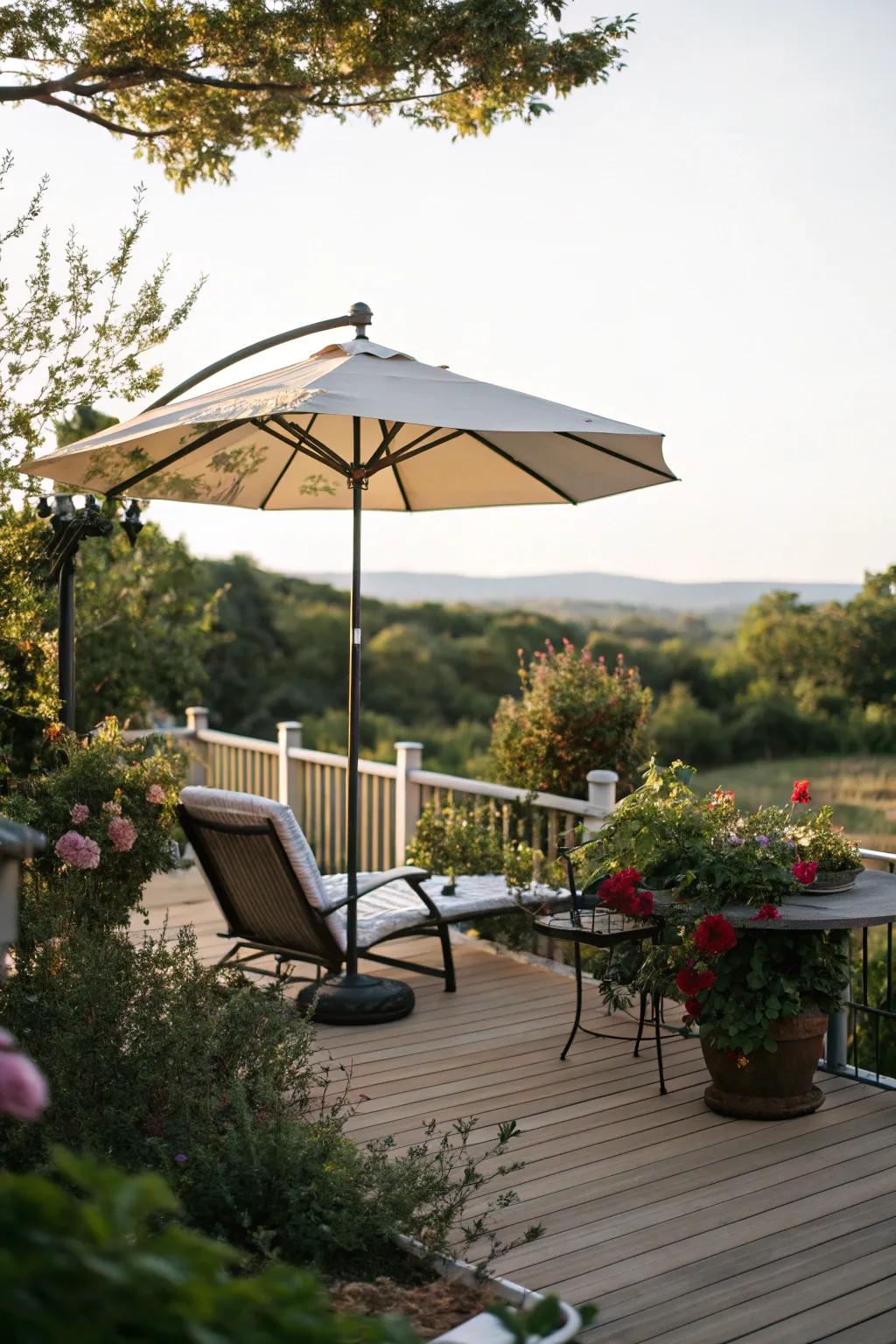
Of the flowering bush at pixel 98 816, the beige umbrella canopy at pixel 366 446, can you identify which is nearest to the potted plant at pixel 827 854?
the beige umbrella canopy at pixel 366 446

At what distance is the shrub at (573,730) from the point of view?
7504 mm

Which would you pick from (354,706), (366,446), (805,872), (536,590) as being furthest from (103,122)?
(536,590)

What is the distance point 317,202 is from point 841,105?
4639 millimetres

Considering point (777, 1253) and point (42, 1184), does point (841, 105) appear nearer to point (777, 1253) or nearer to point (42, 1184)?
point (777, 1253)

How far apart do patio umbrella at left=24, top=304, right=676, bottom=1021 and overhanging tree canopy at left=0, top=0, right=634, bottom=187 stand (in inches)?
76.0

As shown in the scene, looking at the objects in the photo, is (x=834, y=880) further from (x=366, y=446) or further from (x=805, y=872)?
(x=366, y=446)

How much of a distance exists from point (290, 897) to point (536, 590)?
31.8 meters

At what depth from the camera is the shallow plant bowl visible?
4.43 m

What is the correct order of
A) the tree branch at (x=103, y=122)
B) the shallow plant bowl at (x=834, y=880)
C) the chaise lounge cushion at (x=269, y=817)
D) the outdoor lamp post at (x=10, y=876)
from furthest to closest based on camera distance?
1. the tree branch at (x=103, y=122)
2. the chaise lounge cushion at (x=269, y=817)
3. the shallow plant bowl at (x=834, y=880)
4. the outdoor lamp post at (x=10, y=876)

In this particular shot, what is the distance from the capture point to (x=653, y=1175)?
385cm

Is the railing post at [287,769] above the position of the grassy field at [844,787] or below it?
above

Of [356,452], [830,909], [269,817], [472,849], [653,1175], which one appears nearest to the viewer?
[653,1175]

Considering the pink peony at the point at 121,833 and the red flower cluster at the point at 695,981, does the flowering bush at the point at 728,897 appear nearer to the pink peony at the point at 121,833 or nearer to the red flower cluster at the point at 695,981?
the red flower cluster at the point at 695,981

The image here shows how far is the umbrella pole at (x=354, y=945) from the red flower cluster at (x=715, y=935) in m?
1.60
